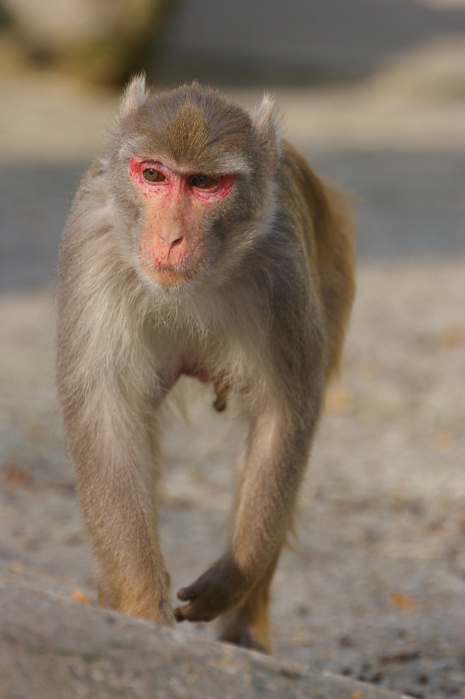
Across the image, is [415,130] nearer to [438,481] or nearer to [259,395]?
[438,481]

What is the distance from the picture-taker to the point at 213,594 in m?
4.41

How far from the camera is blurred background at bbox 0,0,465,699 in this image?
584 centimetres

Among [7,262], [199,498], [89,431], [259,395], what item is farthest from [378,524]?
[7,262]

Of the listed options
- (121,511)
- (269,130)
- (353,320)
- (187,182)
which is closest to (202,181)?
(187,182)

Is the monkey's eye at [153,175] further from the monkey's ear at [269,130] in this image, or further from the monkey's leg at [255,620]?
the monkey's leg at [255,620]

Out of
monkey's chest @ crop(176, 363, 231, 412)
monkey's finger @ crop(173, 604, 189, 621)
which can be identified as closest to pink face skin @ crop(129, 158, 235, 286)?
monkey's chest @ crop(176, 363, 231, 412)

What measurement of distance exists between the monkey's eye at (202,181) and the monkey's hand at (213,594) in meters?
1.50

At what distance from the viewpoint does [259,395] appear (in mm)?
4418

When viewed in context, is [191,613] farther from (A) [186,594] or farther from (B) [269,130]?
(B) [269,130]

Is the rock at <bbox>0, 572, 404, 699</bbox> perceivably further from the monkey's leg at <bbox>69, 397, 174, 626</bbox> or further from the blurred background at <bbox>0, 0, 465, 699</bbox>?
the blurred background at <bbox>0, 0, 465, 699</bbox>

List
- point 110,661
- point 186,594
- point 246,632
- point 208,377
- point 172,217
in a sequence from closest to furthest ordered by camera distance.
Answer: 1. point 110,661
2. point 172,217
3. point 186,594
4. point 208,377
5. point 246,632

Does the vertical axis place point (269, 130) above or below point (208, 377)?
above

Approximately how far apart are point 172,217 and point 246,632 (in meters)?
2.10

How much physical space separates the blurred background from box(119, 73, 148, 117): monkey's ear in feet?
1.99
